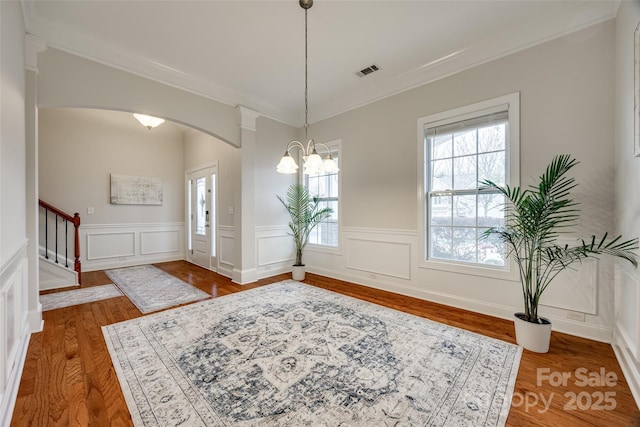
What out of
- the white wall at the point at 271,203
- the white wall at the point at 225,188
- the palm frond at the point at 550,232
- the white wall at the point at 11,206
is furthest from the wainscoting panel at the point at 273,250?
the palm frond at the point at 550,232

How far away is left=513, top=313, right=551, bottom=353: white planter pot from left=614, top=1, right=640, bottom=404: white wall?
44cm

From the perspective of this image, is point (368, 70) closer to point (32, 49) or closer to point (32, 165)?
point (32, 49)

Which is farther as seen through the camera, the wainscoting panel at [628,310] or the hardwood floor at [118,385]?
the wainscoting panel at [628,310]

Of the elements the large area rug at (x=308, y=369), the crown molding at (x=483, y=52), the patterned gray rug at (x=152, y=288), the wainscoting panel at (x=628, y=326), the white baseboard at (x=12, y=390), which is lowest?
the patterned gray rug at (x=152, y=288)

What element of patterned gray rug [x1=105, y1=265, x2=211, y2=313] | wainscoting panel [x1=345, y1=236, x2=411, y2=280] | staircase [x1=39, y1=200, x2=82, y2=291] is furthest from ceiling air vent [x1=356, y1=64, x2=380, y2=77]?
staircase [x1=39, y1=200, x2=82, y2=291]

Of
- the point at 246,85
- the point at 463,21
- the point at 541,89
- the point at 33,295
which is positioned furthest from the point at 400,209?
the point at 33,295

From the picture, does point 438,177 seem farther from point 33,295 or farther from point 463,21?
point 33,295

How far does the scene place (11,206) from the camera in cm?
182

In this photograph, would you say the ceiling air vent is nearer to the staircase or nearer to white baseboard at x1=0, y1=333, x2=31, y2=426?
white baseboard at x1=0, y1=333, x2=31, y2=426

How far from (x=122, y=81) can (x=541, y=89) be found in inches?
181

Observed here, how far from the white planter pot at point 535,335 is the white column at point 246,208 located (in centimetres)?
353

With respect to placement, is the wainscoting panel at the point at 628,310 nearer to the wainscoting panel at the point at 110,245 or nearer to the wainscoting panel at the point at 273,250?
the wainscoting panel at the point at 273,250

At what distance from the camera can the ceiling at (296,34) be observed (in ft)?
7.89

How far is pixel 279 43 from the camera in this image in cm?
291
